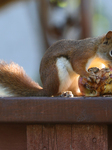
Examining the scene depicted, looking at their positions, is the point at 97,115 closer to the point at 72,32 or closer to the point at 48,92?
the point at 48,92

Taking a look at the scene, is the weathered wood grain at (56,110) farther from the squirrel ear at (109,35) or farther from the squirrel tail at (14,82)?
the squirrel ear at (109,35)

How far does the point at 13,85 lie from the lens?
5.02 feet

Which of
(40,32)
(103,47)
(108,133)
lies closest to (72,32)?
(40,32)

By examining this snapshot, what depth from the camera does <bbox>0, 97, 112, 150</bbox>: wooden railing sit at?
36.0 inches

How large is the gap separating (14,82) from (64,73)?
1.00 ft

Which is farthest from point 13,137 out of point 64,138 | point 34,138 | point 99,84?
point 99,84

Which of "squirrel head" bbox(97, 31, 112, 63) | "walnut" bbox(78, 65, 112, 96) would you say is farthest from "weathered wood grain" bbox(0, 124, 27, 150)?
"squirrel head" bbox(97, 31, 112, 63)

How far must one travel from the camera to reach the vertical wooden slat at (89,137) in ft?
3.05

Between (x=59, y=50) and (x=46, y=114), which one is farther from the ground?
(x=59, y=50)

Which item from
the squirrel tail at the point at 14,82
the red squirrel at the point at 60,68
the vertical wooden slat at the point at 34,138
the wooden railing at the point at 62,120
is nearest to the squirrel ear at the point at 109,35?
the red squirrel at the point at 60,68

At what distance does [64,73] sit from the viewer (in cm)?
160

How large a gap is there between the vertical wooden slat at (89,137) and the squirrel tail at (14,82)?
66 centimetres

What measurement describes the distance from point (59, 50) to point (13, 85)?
0.36 metres

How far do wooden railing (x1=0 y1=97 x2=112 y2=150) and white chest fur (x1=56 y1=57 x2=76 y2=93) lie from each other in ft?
2.10
